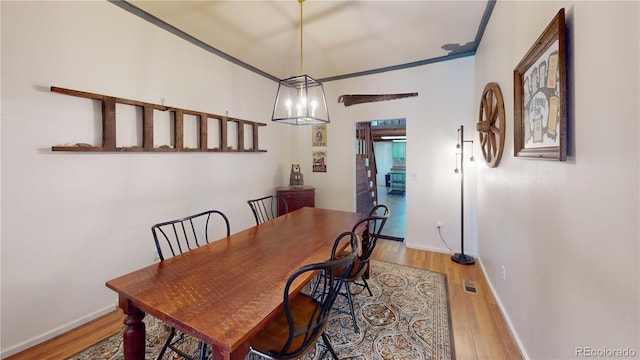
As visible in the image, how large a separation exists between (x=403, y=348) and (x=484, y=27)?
3.28 meters

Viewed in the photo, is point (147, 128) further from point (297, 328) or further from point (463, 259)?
point (463, 259)

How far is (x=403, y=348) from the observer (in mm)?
1773

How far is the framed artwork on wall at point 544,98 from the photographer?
110 cm

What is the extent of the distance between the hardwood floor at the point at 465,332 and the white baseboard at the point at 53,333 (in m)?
0.03

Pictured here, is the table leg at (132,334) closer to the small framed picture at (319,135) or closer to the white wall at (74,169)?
the white wall at (74,169)

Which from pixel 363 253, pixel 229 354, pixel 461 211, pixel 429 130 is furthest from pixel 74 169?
pixel 461 211

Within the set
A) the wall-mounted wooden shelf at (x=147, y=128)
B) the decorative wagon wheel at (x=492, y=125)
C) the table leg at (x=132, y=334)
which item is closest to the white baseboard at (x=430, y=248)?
the decorative wagon wheel at (x=492, y=125)

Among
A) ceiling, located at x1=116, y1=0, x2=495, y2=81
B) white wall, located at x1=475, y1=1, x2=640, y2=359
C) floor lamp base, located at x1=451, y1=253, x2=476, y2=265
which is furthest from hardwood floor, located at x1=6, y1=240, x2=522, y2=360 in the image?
ceiling, located at x1=116, y1=0, x2=495, y2=81

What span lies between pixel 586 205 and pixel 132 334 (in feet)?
7.17

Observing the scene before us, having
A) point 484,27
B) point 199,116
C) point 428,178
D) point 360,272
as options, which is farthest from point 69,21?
point 428,178

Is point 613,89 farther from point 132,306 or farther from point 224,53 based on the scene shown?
point 224,53

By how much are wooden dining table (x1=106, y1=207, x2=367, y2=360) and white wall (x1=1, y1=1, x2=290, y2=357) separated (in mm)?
1185

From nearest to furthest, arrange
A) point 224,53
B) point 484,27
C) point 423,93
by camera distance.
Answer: point 484,27, point 224,53, point 423,93

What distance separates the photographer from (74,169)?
204 centimetres
